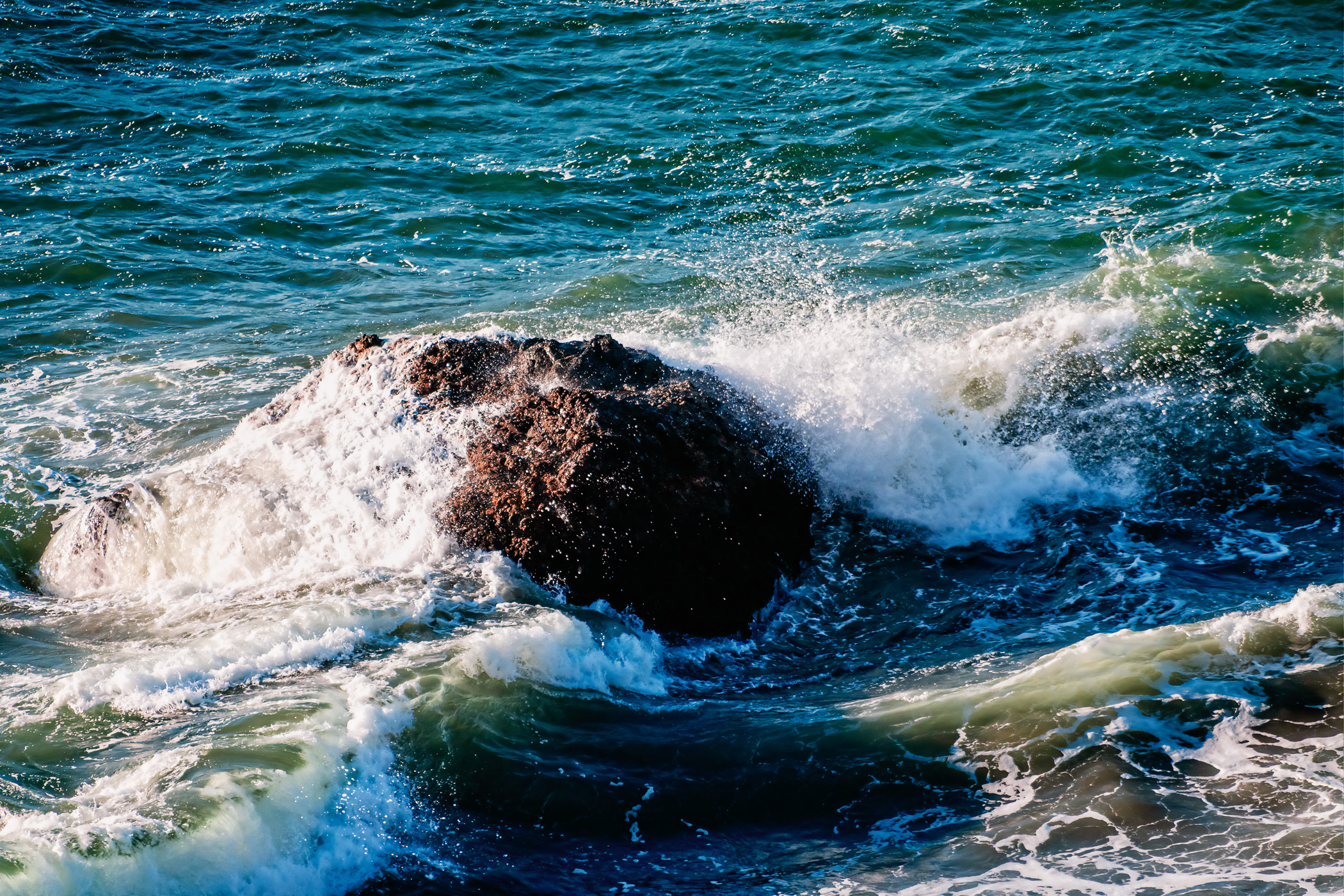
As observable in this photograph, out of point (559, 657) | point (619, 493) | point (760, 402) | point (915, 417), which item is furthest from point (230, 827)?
point (915, 417)

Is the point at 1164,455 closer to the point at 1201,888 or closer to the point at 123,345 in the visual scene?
the point at 1201,888

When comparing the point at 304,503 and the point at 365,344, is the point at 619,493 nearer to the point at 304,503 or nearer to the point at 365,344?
the point at 304,503

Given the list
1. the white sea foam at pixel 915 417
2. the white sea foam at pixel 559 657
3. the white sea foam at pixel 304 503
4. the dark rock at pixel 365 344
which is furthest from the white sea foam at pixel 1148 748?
the dark rock at pixel 365 344

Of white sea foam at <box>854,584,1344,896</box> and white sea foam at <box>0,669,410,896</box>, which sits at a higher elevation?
white sea foam at <box>0,669,410,896</box>

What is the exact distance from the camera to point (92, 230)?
10266mm

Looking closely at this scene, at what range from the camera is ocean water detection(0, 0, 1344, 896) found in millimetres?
3689

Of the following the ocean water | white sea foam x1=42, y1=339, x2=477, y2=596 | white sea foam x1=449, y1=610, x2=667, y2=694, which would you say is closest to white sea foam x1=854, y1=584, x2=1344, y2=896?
the ocean water

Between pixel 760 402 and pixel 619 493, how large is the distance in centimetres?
157

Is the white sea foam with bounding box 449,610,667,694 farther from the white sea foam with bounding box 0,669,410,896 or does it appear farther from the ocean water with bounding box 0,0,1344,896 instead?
the white sea foam with bounding box 0,669,410,896

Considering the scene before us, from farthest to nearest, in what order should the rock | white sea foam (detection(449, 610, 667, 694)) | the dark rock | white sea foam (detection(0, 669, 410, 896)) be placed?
the dark rock, the rock, white sea foam (detection(449, 610, 667, 694)), white sea foam (detection(0, 669, 410, 896))

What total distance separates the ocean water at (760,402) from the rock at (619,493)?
187 mm

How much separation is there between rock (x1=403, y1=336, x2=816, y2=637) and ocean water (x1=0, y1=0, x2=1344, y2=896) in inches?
7.4

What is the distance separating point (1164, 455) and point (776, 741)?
3.99 meters

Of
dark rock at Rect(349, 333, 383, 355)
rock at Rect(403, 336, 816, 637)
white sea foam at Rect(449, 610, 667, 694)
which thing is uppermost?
dark rock at Rect(349, 333, 383, 355)
